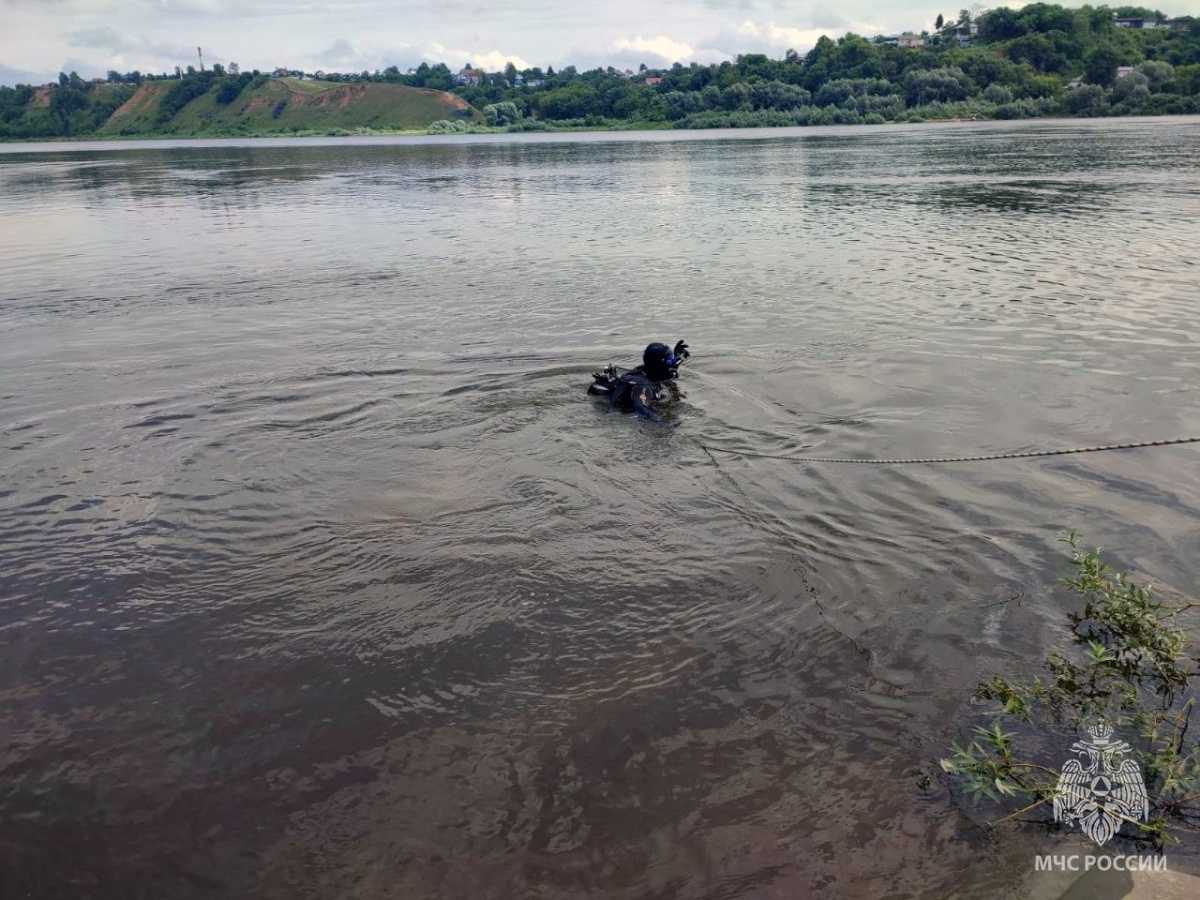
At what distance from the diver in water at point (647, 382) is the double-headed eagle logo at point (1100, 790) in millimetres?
6626

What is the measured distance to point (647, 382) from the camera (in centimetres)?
1095

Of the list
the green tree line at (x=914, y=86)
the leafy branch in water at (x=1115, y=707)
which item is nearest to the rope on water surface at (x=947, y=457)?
the leafy branch in water at (x=1115, y=707)

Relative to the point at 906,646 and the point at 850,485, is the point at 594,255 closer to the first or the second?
the point at 850,485

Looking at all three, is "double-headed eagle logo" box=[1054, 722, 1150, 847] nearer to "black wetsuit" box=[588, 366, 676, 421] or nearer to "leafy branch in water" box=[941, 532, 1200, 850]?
"leafy branch in water" box=[941, 532, 1200, 850]

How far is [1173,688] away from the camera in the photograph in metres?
5.15

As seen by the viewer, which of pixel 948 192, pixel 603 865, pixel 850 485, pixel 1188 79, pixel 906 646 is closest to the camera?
pixel 603 865

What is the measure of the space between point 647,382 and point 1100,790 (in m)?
7.29

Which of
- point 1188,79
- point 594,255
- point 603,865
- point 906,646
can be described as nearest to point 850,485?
point 906,646

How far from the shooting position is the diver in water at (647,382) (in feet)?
35.1

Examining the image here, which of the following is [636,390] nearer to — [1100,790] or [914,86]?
[1100,790]

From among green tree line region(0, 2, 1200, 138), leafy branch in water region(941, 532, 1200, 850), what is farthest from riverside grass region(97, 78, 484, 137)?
leafy branch in water region(941, 532, 1200, 850)

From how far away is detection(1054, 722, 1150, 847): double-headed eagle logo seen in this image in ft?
14.2

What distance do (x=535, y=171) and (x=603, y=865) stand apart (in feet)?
199

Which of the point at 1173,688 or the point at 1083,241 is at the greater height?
the point at 1083,241
